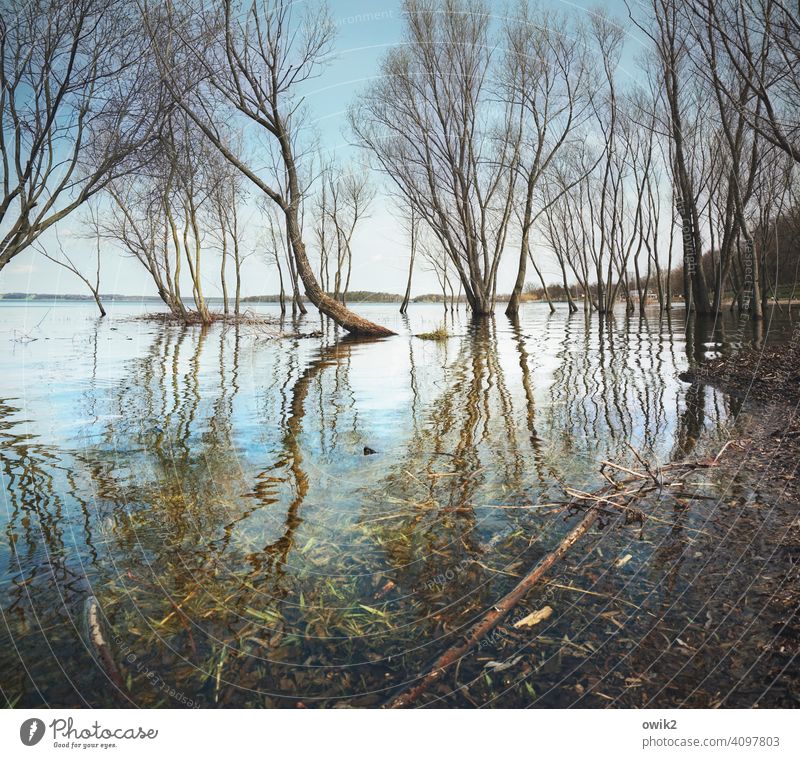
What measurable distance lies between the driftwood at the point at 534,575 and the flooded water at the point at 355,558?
5 cm

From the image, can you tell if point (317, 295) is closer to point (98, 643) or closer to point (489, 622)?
point (98, 643)

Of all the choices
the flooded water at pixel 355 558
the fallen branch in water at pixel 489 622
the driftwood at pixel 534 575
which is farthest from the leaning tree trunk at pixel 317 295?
the fallen branch in water at pixel 489 622

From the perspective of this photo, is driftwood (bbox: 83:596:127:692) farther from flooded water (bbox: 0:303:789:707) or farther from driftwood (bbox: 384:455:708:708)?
driftwood (bbox: 384:455:708:708)

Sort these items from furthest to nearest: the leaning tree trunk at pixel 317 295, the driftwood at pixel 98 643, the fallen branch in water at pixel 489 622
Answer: the leaning tree trunk at pixel 317 295
the driftwood at pixel 98 643
the fallen branch in water at pixel 489 622

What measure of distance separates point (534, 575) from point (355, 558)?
3.03 feet

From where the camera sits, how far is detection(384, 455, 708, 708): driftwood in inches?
67.7

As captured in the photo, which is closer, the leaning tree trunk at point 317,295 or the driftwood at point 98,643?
the driftwood at point 98,643

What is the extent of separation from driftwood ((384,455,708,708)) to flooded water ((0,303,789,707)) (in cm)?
5

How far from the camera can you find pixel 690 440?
15.0 feet

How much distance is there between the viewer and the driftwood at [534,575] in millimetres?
1720

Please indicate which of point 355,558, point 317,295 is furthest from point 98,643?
point 317,295

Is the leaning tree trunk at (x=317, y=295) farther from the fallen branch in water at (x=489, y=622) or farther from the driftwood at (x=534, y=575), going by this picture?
the fallen branch in water at (x=489, y=622)

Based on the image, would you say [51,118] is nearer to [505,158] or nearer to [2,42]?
[2,42]

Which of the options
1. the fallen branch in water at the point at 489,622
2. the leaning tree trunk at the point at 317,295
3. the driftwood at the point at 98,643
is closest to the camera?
the fallen branch in water at the point at 489,622
